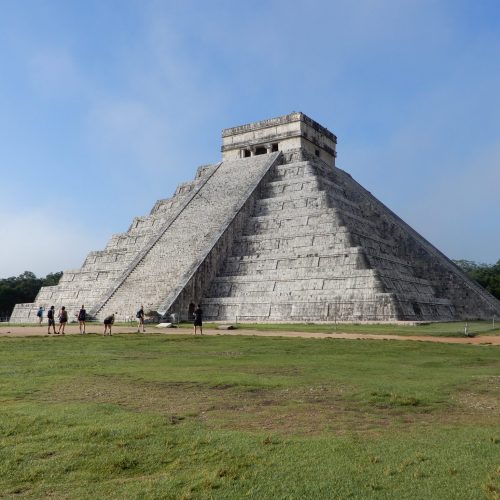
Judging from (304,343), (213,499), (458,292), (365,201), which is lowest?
(213,499)

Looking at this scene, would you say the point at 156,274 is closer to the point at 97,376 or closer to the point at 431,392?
the point at 97,376

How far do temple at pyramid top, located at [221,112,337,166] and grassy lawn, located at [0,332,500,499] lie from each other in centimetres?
2599

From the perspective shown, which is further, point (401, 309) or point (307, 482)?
point (401, 309)

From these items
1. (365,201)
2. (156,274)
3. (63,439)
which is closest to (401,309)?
(156,274)

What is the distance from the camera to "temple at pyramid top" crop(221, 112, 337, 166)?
113 feet

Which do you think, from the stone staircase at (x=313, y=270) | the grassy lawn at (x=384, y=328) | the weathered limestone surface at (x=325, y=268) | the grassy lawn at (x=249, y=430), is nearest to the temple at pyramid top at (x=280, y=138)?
the weathered limestone surface at (x=325, y=268)

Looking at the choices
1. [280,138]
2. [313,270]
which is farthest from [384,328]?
[280,138]

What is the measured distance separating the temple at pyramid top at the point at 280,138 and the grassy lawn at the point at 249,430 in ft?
85.3

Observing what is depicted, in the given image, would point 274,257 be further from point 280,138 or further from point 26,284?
point 26,284

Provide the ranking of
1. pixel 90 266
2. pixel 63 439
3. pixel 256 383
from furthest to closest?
pixel 90 266, pixel 256 383, pixel 63 439

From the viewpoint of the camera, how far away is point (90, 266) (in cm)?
3098

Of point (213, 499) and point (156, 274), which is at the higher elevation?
point (156, 274)

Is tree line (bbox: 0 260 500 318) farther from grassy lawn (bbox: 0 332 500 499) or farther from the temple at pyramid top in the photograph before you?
grassy lawn (bbox: 0 332 500 499)

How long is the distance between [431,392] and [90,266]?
86.5ft
